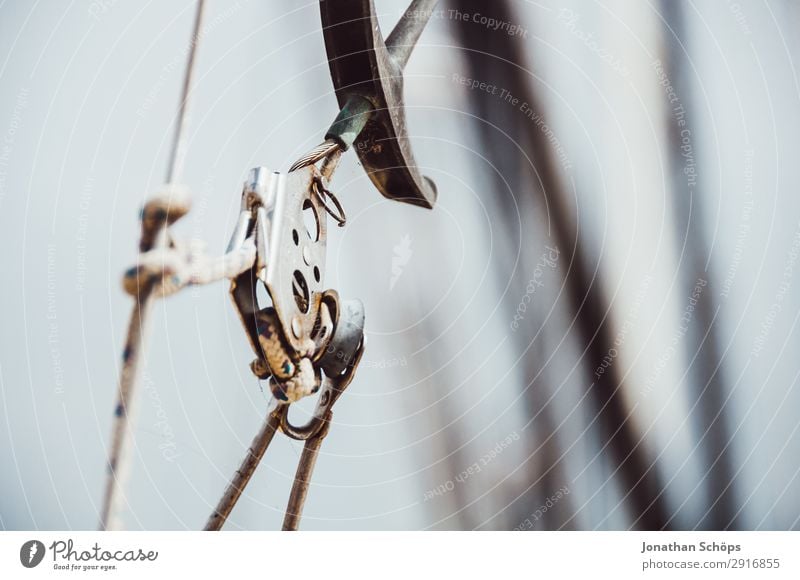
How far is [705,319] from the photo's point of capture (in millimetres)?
760

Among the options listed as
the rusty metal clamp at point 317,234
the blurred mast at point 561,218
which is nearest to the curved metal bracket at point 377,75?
the rusty metal clamp at point 317,234

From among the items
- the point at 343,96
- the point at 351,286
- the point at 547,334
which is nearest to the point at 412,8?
the point at 343,96

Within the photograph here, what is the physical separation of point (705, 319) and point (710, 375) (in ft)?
0.18

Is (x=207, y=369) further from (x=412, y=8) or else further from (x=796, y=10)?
(x=796, y=10)

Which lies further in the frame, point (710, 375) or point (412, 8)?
point (710, 375)

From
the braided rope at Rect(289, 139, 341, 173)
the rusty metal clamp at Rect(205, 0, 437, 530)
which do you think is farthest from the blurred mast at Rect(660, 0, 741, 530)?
the braided rope at Rect(289, 139, 341, 173)
